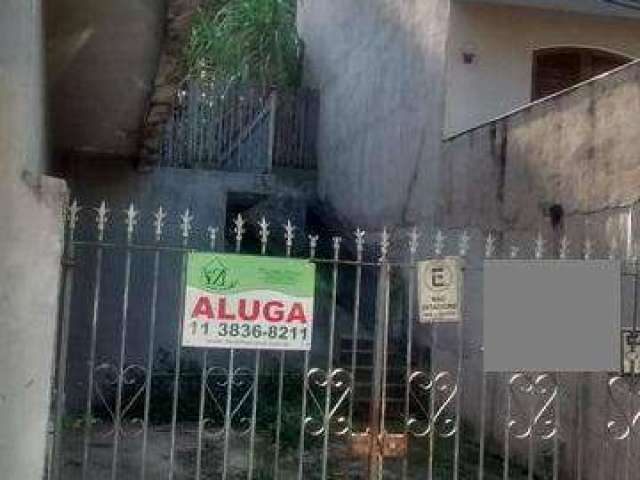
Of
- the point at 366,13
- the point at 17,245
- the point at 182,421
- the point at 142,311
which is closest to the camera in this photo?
the point at 17,245

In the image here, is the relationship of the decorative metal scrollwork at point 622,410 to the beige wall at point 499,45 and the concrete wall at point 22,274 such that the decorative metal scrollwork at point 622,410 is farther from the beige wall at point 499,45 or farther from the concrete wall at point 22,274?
the beige wall at point 499,45

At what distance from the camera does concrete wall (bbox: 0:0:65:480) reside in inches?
155

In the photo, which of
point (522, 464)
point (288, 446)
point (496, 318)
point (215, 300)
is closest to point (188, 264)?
point (215, 300)

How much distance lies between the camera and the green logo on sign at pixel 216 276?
14.3 ft

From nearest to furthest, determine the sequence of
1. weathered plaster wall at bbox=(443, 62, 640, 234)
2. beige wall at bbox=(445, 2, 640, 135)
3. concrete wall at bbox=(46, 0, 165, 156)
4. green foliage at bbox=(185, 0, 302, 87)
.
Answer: concrete wall at bbox=(46, 0, 165, 156), weathered plaster wall at bbox=(443, 62, 640, 234), beige wall at bbox=(445, 2, 640, 135), green foliage at bbox=(185, 0, 302, 87)

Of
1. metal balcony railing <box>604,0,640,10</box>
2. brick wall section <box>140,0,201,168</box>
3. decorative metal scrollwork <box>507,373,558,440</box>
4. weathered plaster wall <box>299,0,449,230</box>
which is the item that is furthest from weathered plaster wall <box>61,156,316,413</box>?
metal balcony railing <box>604,0,640,10</box>

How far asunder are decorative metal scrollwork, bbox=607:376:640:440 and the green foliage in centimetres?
875

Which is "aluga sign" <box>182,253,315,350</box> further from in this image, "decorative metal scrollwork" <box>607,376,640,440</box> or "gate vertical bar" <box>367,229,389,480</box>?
"decorative metal scrollwork" <box>607,376,640,440</box>

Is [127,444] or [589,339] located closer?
[589,339]

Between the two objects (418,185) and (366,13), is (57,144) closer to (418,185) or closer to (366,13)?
(418,185)

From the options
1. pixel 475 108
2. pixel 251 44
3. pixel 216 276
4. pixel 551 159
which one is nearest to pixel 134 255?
pixel 475 108

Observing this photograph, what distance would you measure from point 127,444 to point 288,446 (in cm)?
141

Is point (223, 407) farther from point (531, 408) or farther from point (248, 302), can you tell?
Result: point (248, 302)

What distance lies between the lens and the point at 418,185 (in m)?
10.1
